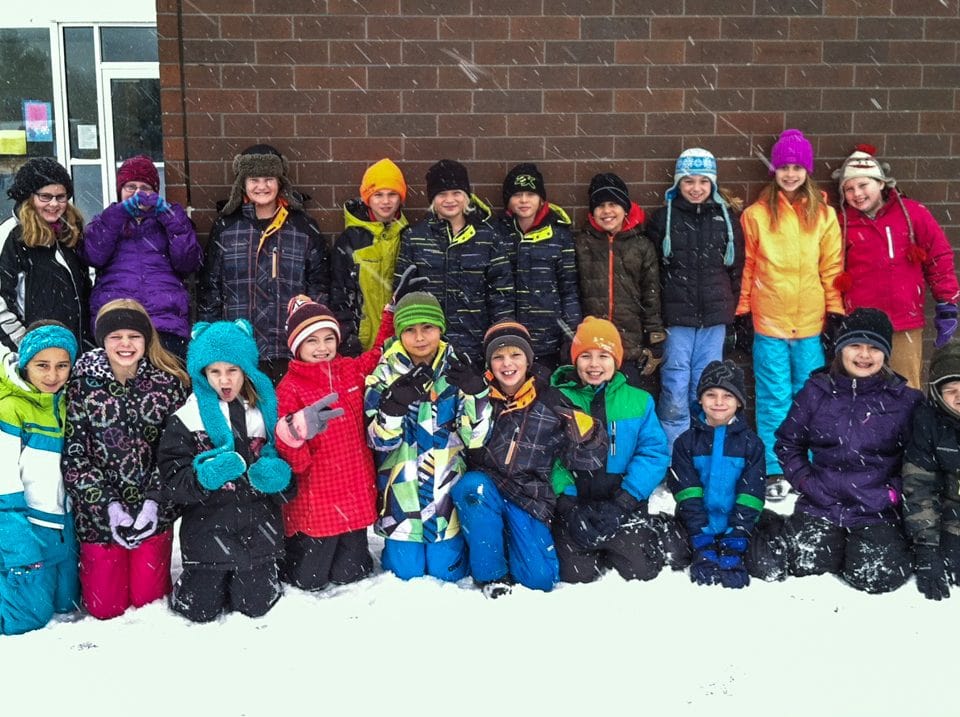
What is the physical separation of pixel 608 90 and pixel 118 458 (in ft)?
12.3

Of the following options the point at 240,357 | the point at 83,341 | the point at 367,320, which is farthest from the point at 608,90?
the point at 83,341

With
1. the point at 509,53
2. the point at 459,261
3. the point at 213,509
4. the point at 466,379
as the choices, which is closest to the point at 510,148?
the point at 509,53

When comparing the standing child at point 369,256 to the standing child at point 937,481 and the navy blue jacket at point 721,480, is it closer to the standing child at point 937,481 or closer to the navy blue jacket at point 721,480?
the navy blue jacket at point 721,480

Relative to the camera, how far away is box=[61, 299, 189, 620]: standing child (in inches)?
159

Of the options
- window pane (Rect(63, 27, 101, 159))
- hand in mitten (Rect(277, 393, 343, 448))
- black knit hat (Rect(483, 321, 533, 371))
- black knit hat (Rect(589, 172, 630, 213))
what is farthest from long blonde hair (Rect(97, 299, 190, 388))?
window pane (Rect(63, 27, 101, 159))

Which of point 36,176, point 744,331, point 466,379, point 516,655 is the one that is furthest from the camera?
point 744,331

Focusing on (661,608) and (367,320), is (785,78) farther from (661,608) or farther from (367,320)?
(661,608)

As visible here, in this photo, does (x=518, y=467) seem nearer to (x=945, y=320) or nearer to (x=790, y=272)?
(x=790, y=272)

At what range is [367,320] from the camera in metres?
5.57

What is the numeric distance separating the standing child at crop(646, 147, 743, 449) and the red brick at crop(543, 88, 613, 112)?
65 cm

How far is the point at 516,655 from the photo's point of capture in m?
3.70

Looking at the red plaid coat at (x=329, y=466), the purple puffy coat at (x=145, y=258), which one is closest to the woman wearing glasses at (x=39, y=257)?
the purple puffy coat at (x=145, y=258)

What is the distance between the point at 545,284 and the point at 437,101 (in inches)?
56.5

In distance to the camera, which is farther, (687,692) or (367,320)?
(367,320)
